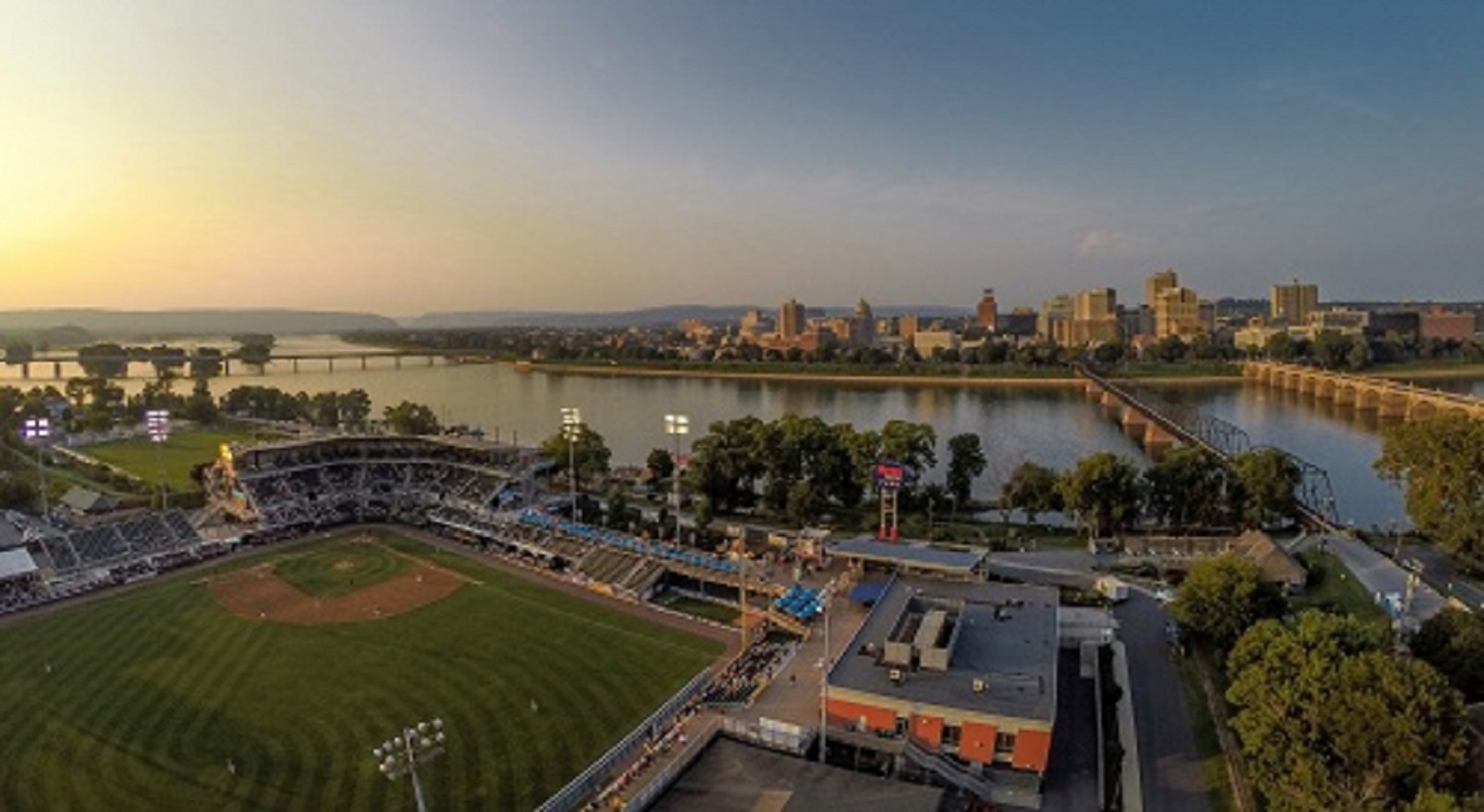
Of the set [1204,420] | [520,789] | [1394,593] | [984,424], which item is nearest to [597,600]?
[520,789]

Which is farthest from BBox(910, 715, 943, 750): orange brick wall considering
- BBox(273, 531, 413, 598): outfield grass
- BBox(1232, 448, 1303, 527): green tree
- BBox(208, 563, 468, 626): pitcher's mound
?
BBox(1232, 448, 1303, 527): green tree

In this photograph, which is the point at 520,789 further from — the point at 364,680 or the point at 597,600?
the point at 597,600

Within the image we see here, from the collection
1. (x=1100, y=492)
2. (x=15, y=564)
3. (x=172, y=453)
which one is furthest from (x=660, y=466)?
(x=172, y=453)

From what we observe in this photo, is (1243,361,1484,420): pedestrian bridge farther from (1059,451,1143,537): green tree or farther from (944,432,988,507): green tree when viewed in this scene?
(944,432,988,507): green tree

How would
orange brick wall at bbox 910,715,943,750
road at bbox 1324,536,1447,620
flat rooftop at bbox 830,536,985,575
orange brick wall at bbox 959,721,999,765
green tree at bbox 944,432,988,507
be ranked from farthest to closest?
green tree at bbox 944,432,988,507
flat rooftop at bbox 830,536,985,575
road at bbox 1324,536,1447,620
orange brick wall at bbox 910,715,943,750
orange brick wall at bbox 959,721,999,765

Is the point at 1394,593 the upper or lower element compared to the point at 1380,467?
lower

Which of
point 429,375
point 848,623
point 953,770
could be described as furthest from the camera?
point 429,375
